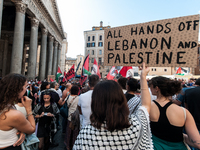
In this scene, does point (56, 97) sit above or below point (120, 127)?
below

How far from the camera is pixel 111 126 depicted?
3.95 ft

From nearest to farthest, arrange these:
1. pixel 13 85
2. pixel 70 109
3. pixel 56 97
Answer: pixel 13 85
pixel 70 109
pixel 56 97

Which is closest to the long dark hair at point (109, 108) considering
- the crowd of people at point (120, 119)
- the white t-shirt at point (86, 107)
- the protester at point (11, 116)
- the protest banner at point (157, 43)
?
the crowd of people at point (120, 119)

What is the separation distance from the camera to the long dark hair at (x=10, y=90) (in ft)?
5.59

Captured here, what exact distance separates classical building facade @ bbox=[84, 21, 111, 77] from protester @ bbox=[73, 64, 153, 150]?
4147 cm

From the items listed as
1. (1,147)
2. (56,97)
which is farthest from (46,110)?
(1,147)

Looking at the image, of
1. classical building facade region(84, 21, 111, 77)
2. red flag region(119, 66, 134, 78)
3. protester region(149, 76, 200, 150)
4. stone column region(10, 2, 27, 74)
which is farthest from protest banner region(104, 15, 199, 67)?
classical building facade region(84, 21, 111, 77)

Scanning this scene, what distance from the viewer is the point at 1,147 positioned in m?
1.74

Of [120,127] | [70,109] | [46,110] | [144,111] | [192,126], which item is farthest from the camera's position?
[70,109]

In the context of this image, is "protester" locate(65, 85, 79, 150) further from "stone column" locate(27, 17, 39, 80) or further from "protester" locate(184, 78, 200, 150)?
"stone column" locate(27, 17, 39, 80)

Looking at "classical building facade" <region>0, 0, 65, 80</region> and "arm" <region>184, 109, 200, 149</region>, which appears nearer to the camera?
"arm" <region>184, 109, 200, 149</region>

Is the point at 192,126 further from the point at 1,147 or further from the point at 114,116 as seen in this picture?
the point at 1,147

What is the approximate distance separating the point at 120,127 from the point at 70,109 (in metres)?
3.03

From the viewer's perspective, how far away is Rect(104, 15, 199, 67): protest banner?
2.40 m
